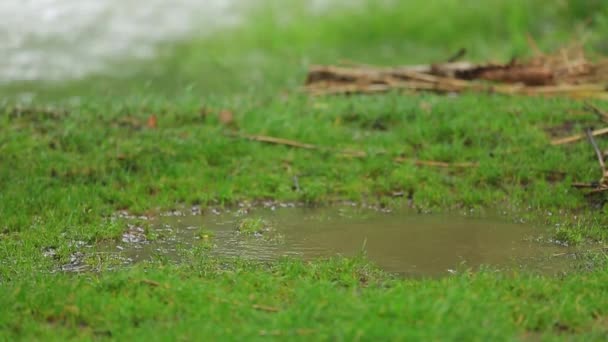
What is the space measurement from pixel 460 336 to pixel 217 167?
410 cm

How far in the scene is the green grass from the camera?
4.68m

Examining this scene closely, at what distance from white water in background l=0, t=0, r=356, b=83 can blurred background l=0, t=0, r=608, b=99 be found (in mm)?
17

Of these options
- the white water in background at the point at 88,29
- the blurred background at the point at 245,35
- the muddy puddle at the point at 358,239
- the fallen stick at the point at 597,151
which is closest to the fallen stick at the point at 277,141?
the muddy puddle at the point at 358,239

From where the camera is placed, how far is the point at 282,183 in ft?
25.5

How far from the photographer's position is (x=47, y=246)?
244 inches

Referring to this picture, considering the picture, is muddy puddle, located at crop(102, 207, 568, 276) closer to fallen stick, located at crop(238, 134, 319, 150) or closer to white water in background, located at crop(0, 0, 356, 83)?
fallen stick, located at crop(238, 134, 319, 150)

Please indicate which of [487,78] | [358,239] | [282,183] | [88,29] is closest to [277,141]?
[282,183]

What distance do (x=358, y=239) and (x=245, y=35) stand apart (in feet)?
27.7

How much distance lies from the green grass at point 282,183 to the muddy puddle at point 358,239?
235mm

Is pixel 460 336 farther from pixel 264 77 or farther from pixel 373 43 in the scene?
pixel 373 43

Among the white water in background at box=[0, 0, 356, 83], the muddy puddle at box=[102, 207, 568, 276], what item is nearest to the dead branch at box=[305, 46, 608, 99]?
the muddy puddle at box=[102, 207, 568, 276]

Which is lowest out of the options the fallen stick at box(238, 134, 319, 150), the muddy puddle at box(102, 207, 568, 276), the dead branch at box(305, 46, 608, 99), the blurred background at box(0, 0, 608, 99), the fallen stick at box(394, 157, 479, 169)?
the muddy puddle at box(102, 207, 568, 276)

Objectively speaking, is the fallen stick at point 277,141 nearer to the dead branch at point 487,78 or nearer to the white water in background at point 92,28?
the dead branch at point 487,78

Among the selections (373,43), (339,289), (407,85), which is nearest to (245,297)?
(339,289)
